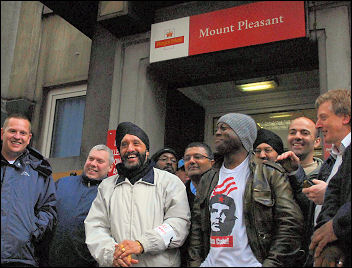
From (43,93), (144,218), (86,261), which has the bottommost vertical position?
(86,261)

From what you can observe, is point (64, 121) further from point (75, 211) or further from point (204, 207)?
point (204, 207)

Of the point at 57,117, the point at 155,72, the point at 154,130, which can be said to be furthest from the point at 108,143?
the point at 57,117

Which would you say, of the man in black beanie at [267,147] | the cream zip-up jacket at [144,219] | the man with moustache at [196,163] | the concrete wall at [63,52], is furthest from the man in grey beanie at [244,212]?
the concrete wall at [63,52]

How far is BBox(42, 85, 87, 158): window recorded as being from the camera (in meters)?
7.83

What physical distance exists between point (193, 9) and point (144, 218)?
13.0 ft

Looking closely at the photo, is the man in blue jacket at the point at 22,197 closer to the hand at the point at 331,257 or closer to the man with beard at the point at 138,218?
the man with beard at the point at 138,218

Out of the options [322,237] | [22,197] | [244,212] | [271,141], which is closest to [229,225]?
[244,212]

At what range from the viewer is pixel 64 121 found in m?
8.08

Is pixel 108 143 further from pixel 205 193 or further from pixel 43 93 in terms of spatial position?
pixel 205 193

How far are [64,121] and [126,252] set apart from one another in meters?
5.38

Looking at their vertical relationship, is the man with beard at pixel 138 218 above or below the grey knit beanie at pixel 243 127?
below

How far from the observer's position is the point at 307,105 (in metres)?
7.65

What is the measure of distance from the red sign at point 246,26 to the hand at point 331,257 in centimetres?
362

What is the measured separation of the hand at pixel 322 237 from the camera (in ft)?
7.94
